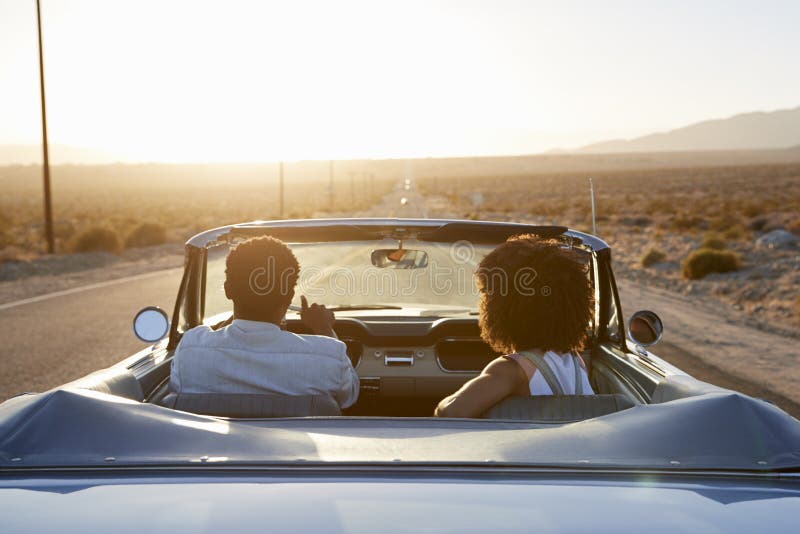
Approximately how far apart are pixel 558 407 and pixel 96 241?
2977 cm

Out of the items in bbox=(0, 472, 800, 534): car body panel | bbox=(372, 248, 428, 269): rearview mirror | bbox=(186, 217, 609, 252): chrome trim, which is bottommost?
bbox=(0, 472, 800, 534): car body panel

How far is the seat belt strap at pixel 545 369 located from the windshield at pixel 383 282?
1.01 metres

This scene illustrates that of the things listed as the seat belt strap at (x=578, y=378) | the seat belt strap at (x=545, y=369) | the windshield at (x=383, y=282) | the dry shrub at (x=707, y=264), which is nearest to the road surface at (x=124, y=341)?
the windshield at (x=383, y=282)

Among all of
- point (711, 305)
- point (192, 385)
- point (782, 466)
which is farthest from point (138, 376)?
point (711, 305)

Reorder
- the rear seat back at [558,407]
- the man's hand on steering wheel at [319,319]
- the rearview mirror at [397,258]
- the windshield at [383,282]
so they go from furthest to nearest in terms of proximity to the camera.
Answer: the windshield at [383,282] → the rearview mirror at [397,258] → the man's hand on steering wheel at [319,319] → the rear seat back at [558,407]

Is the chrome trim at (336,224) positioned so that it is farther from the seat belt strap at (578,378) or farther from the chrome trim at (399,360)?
the chrome trim at (399,360)

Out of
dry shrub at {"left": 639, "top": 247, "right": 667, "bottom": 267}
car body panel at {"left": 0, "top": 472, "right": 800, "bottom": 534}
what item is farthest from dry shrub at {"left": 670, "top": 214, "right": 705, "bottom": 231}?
car body panel at {"left": 0, "top": 472, "right": 800, "bottom": 534}

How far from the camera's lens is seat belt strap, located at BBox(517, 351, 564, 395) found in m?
2.92

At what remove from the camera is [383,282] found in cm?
604

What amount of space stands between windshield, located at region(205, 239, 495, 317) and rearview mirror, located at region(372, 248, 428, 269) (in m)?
0.01

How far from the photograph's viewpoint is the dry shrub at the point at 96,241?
29859mm

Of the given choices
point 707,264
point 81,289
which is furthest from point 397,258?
point 707,264

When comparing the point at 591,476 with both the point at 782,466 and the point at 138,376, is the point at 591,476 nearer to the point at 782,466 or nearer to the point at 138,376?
the point at 782,466

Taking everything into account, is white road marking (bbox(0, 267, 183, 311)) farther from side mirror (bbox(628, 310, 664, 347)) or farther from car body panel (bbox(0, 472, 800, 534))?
car body panel (bbox(0, 472, 800, 534))
